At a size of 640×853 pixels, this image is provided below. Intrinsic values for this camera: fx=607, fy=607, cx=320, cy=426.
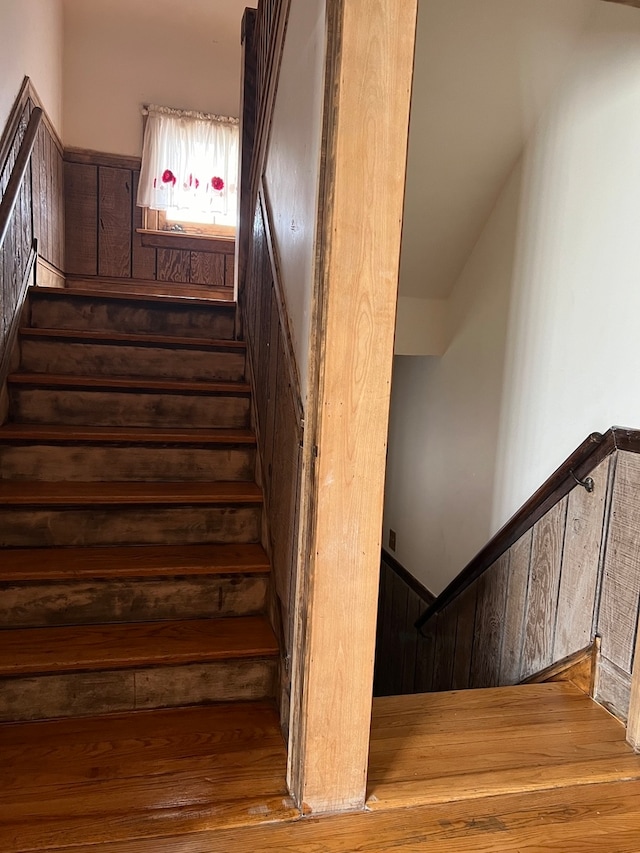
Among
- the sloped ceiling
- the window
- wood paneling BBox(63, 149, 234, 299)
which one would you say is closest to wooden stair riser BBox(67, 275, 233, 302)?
wood paneling BBox(63, 149, 234, 299)

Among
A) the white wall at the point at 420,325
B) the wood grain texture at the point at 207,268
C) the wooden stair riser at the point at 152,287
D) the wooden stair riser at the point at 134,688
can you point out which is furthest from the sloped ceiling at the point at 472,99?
the wood grain texture at the point at 207,268

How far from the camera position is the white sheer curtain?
451 centimetres

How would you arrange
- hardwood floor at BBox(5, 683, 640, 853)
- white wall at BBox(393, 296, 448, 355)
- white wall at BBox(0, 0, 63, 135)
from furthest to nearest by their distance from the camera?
white wall at BBox(393, 296, 448, 355) < white wall at BBox(0, 0, 63, 135) < hardwood floor at BBox(5, 683, 640, 853)

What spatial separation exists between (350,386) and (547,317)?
Result: 115 cm

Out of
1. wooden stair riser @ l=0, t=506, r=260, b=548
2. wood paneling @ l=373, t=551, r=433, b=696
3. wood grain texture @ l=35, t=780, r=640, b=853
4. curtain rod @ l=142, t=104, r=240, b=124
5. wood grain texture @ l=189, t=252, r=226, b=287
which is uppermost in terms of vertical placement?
curtain rod @ l=142, t=104, r=240, b=124

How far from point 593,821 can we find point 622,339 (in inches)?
50.6

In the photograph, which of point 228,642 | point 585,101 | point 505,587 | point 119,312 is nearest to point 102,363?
point 119,312

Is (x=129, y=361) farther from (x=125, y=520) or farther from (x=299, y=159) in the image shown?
(x=299, y=159)

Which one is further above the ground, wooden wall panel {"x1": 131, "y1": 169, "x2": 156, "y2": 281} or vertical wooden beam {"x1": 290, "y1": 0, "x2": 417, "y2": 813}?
wooden wall panel {"x1": 131, "y1": 169, "x2": 156, "y2": 281}

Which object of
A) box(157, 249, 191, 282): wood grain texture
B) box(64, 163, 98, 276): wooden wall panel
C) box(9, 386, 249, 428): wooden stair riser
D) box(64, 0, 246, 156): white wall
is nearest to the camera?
box(9, 386, 249, 428): wooden stair riser

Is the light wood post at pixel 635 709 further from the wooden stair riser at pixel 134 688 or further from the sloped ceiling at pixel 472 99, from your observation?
the sloped ceiling at pixel 472 99

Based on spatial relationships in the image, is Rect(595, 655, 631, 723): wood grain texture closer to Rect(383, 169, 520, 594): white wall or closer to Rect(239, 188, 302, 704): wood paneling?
Rect(383, 169, 520, 594): white wall

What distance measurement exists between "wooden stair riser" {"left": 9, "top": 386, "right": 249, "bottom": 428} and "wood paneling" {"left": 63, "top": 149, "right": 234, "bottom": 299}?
7.75ft

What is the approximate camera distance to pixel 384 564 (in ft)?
11.8
